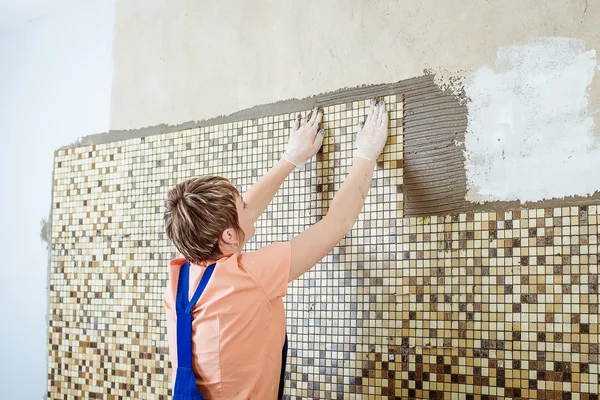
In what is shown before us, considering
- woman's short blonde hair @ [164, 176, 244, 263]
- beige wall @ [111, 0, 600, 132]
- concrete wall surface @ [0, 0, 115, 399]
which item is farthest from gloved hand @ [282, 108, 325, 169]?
concrete wall surface @ [0, 0, 115, 399]

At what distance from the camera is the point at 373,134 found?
1.87 m

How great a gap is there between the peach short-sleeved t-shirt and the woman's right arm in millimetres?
49

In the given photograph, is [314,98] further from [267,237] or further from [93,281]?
[93,281]

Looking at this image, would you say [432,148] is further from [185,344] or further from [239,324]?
[185,344]

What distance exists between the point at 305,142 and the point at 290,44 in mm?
401

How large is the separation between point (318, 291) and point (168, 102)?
1.03 metres

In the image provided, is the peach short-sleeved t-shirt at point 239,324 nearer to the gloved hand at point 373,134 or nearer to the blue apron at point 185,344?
the blue apron at point 185,344

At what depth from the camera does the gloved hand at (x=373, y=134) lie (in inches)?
72.1

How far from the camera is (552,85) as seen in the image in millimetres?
1636

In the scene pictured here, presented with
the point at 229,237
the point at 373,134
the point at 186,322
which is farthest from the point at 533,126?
the point at 186,322

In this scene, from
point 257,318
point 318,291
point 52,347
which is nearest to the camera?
point 257,318

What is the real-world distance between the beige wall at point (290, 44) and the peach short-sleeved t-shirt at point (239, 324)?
0.75 m

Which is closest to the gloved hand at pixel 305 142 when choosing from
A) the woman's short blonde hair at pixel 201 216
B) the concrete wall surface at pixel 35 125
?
the woman's short blonde hair at pixel 201 216

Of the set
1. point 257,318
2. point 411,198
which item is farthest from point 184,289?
point 411,198
